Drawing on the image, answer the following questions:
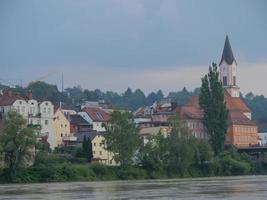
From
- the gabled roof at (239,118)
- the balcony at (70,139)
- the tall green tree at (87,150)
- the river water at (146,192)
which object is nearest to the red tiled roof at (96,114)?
the balcony at (70,139)

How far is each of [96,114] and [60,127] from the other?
77.3ft

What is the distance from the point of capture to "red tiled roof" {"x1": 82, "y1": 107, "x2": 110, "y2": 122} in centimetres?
16700

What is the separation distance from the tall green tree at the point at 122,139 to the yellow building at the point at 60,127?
32.5 m

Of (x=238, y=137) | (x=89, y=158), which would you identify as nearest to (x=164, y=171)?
(x=89, y=158)

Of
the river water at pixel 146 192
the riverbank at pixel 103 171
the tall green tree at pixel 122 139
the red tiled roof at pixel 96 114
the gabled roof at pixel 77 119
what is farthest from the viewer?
the red tiled roof at pixel 96 114

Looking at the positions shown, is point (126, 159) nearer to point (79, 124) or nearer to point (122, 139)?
point (122, 139)

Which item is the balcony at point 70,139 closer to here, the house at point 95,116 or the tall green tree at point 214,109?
the house at point 95,116

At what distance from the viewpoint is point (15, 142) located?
310ft

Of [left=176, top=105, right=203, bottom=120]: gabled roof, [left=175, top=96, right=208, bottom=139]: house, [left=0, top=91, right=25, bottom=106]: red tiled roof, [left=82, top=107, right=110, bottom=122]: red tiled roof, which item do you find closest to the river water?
[left=0, top=91, right=25, bottom=106]: red tiled roof

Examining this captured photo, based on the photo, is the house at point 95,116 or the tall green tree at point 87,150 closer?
the tall green tree at point 87,150

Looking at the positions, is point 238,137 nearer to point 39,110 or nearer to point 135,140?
point 39,110

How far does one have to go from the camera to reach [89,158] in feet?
385

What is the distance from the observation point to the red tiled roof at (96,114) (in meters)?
167

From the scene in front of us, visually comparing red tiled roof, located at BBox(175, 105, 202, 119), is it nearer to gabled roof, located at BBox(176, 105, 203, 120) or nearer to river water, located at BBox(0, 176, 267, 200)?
gabled roof, located at BBox(176, 105, 203, 120)
